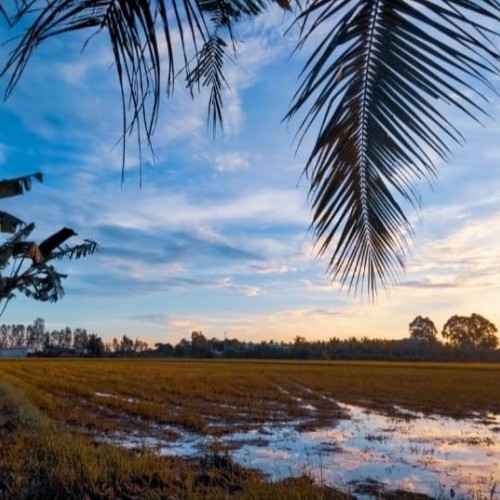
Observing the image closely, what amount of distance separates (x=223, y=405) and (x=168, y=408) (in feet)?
8.62

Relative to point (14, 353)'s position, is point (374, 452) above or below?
above

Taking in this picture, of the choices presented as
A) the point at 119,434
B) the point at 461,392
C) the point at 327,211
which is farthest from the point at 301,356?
the point at 327,211

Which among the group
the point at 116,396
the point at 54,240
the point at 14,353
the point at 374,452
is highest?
the point at 54,240

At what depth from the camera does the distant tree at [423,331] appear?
404 feet

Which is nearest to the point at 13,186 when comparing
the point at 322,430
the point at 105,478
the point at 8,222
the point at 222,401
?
the point at 8,222

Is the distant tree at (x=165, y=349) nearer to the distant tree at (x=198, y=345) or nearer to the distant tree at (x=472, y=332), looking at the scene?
the distant tree at (x=198, y=345)

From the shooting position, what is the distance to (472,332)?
136 m

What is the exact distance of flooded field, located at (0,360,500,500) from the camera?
12320 mm

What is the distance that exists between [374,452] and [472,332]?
129 m

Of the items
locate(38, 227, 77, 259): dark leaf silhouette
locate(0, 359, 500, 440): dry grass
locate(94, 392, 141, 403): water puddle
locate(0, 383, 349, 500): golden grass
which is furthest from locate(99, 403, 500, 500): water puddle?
locate(94, 392, 141, 403): water puddle

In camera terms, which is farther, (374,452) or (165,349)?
(165,349)

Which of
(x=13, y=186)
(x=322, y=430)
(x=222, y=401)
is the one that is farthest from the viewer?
(x=222, y=401)

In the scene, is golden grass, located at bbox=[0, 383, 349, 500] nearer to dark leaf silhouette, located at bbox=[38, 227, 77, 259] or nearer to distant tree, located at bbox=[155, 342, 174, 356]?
dark leaf silhouette, located at bbox=[38, 227, 77, 259]

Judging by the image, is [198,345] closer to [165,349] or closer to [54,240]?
[165,349]
